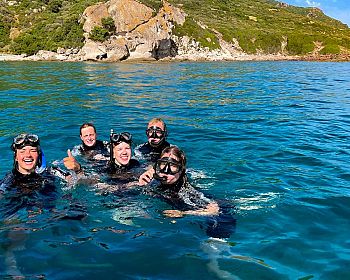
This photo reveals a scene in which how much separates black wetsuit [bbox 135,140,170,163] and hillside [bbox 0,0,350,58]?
227 feet

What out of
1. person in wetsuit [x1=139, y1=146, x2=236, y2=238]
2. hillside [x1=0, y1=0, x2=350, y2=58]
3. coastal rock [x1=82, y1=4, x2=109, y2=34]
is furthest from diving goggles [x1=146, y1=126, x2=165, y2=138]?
coastal rock [x1=82, y1=4, x2=109, y2=34]

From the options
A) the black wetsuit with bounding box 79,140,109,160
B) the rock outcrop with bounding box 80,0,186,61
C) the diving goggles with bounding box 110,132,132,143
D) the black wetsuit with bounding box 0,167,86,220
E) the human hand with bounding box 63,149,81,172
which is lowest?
the black wetsuit with bounding box 0,167,86,220

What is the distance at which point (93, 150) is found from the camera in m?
9.15

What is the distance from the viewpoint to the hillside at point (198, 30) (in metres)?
77.4

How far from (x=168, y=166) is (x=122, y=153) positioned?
1.79 metres

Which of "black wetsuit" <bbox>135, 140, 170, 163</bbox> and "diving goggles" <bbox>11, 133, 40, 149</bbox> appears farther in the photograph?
"black wetsuit" <bbox>135, 140, 170, 163</bbox>

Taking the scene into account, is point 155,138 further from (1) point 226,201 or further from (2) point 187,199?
(2) point 187,199

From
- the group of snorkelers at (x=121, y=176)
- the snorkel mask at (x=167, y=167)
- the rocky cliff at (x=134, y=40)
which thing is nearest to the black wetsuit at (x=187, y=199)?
the group of snorkelers at (x=121, y=176)

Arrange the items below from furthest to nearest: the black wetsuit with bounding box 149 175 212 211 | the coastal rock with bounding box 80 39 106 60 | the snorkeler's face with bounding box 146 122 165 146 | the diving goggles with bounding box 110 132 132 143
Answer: the coastal rock with bounding box 80 39 106 60, the snorkeler's face with bounding box 146 122 165 146, the diving goggles with bounding box 110 132 132 143, the black wetsuit with bounding box 149 175 212 211

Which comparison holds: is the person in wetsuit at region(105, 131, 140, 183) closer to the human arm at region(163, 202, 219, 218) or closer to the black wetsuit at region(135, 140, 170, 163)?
the black wetsuit at region(135, 140, 170, 163)

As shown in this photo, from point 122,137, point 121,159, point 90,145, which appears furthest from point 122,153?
point 90,145

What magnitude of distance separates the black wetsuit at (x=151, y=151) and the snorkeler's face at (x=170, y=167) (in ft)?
9.41

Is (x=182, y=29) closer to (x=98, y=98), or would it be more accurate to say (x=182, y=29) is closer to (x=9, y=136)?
(x=98, y=98)

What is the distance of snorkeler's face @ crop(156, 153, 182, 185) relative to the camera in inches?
225
